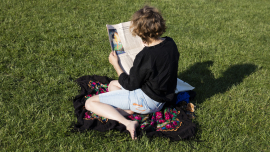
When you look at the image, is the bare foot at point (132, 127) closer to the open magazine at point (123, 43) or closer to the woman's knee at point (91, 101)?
the woman's knee at point (91, 101)

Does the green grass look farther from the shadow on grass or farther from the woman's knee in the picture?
the woman's knee

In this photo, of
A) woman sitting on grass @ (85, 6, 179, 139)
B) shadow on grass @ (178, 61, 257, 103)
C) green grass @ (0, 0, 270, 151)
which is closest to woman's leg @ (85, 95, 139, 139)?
woman sitting on grass @ (85, 6, 179, 139)

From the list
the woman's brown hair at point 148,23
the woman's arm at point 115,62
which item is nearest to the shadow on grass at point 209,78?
the woman's arm at point 115,62

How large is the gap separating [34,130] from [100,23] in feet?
12.5

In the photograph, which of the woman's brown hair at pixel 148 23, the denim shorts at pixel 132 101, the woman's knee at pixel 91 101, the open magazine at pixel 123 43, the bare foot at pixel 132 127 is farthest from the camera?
the open magazine at pixel 123 43

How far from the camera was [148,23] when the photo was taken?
240 centimetres

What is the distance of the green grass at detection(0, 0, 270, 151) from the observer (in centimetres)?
271

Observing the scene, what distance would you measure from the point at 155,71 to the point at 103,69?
1.85 metres

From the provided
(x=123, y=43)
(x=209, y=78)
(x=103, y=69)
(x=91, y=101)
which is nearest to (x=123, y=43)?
(x=123, y=43)

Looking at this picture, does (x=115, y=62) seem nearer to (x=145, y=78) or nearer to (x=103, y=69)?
(x=145, y=78)

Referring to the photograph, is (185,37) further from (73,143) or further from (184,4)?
(73,143)

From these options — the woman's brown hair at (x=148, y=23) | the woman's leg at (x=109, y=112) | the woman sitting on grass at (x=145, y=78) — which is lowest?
the woman's leg at (x=109, y=112)

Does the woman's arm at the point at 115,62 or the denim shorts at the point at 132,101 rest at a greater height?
the woman's arm at the point at 115,62

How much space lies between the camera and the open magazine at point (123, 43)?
3010mm
